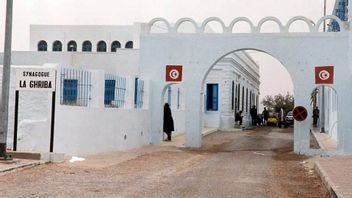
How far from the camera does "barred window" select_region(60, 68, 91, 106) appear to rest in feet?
55.4

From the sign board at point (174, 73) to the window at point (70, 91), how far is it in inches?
242

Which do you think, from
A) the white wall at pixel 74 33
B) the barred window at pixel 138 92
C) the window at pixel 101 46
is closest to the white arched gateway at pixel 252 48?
the barred window at pixel 138 92

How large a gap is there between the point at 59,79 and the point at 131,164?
3044 millimetres

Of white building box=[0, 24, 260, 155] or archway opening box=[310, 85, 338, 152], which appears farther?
archway opening box=[310, 85, 338, 152]

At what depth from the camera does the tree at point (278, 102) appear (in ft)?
244

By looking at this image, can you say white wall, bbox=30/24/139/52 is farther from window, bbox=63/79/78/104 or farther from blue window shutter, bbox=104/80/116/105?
window, bbox=63/79/78/104

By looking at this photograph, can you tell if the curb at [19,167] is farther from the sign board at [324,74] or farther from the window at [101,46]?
the window at [101,46]

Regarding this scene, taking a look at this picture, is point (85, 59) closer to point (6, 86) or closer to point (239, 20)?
point (239, 20)

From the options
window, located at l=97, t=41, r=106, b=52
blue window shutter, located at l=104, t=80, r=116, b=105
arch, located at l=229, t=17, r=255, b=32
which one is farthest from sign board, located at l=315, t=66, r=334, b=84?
window, located at l=97, t=41, r=106, b=52

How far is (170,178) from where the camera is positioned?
505 inches

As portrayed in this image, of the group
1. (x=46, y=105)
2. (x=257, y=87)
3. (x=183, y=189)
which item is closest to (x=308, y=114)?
(x=46, y=105)

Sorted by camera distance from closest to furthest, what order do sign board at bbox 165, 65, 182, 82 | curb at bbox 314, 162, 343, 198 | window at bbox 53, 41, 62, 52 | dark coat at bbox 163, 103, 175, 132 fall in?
curb at bbox 314, 162, 343, 198 → sign board at bbox 165, 65, 182, 82 → dark coat at bbox 163, 103, 175, 132 → window at bbox 53, 41, 62, 52

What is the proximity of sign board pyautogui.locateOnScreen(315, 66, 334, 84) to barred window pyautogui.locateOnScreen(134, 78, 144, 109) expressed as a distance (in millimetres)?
6502

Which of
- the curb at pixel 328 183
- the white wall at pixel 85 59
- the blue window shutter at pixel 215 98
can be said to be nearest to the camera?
the curb at pixel 328 183
